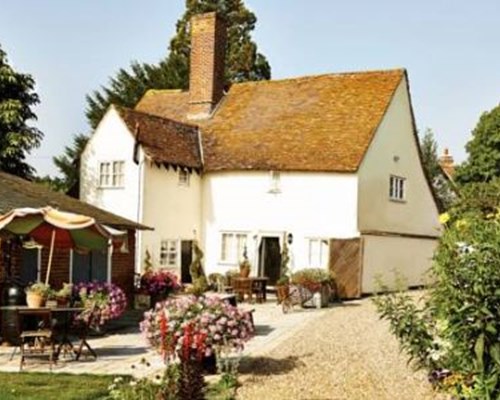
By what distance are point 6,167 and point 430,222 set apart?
19162 millimetres

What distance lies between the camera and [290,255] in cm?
2686

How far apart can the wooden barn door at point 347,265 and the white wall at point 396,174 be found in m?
1.35

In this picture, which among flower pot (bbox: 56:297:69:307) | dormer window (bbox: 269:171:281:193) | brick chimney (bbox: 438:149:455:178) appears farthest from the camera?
brick chimney (bbox: 438:149:455:178)

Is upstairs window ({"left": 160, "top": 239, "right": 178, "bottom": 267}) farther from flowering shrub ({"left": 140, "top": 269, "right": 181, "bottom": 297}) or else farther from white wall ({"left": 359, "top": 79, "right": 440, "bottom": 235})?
white wall ({"left": 359, "top": 79, "right": 440, "bottom": 235})

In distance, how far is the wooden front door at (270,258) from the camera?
27.5m

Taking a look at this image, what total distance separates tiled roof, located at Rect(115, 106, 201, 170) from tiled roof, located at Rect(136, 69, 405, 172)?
0.67m

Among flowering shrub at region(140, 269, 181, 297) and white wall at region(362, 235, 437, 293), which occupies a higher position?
white wall at region(362, 235, 437, 293)

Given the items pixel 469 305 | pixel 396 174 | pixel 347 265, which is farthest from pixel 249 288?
pixel 469 305

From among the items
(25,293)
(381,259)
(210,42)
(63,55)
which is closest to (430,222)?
(381,259)

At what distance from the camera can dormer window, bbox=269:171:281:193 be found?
2703cm

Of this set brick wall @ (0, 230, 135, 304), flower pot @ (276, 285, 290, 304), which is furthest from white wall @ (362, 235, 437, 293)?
brick wall @ (0, 230, 135, 304)

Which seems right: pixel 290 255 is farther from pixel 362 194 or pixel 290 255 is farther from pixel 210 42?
pixel 210 42

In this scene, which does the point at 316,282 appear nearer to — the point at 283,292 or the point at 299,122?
the point at 283,292

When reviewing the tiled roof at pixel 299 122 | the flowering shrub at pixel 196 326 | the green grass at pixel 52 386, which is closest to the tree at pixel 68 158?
the tiled roof at pixel 299 122
